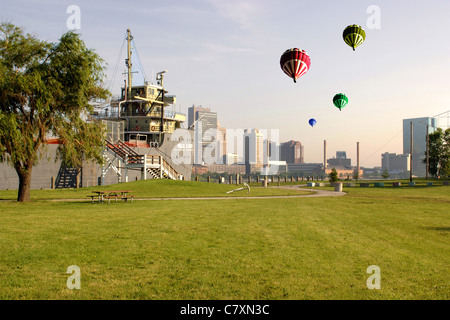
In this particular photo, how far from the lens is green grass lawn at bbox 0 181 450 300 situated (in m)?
6.48

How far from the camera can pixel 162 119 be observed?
5678cm

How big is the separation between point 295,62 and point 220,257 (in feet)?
68.4

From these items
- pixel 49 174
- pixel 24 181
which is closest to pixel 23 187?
pixel 24 181

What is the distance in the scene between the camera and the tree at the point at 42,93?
19609 millimetres

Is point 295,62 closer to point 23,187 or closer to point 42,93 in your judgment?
point 42,93

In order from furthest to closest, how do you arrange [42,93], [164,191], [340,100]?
[340,100]
[164,191]
[42,93]

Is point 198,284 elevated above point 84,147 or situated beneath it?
situated beneath

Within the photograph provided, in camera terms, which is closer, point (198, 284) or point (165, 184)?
point (198, 284)

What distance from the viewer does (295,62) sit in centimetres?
2642

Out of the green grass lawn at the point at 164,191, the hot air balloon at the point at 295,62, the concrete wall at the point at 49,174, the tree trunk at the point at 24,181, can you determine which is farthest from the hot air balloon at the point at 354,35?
the concrete wall at the point at 49,174
